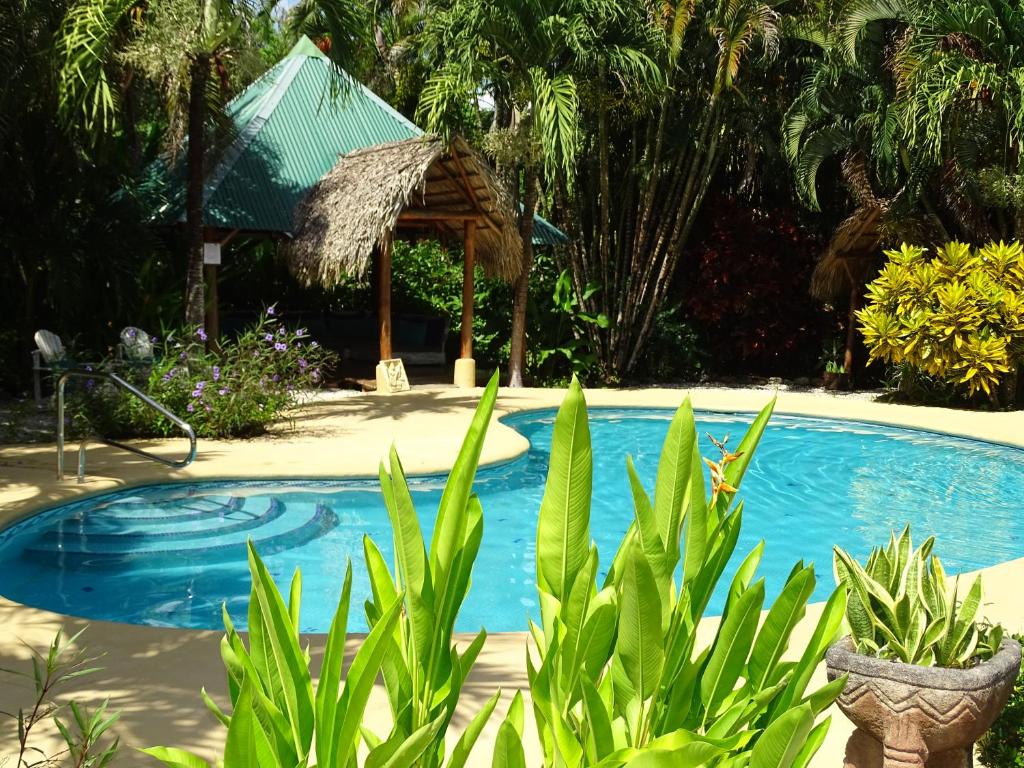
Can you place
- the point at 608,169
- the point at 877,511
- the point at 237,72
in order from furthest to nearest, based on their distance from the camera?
1. the point at 608,169
2. the point at 237,72
3. the point at 877,511

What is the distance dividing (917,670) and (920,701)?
0.07 meters

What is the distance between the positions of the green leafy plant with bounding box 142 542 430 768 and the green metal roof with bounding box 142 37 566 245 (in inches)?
467

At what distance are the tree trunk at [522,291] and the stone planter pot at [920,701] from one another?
39.8 feet

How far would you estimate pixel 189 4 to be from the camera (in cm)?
994

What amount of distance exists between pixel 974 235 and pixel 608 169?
4.99 metres

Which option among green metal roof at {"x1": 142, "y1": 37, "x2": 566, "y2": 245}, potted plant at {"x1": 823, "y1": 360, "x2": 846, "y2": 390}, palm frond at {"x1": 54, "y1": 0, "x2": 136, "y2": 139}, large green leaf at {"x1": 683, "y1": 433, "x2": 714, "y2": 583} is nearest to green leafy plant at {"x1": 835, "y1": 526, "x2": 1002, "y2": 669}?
large green leaf at {"x1": 683, "y1": 433, "x2": 714, "y2": 583}

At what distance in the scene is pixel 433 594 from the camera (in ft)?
5.40

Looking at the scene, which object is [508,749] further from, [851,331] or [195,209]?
[851,331]

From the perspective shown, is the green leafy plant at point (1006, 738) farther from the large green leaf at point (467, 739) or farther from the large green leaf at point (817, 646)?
the large green leaf at point (467, 739)

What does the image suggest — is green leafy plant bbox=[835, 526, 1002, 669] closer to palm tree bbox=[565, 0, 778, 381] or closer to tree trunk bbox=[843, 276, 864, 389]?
palm tree bbox=[565, 0, 778, 381]

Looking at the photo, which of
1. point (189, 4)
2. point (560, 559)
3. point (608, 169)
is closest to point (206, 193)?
point (189, 4)

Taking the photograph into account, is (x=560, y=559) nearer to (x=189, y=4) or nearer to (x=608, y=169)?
(x=189, y=4)

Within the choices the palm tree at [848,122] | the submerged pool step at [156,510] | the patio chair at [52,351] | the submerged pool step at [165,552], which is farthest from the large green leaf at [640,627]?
the palm tree at [848,122]

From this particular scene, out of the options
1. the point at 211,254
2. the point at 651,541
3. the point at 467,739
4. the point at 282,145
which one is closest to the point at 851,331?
the point at 282,145
